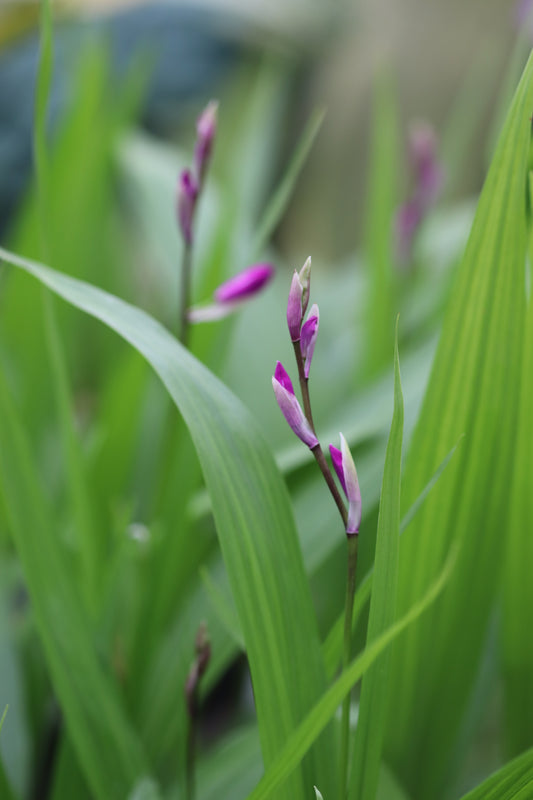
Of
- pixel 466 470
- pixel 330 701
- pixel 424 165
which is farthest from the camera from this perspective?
pixel 424 165

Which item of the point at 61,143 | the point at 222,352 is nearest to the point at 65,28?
the point at 61,143

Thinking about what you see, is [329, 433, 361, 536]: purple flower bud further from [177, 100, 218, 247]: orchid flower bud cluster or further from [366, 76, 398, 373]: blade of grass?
[366, 76, 398, 373]: blade of grass

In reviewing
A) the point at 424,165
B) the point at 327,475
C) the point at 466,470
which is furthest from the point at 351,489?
the point at 424,165

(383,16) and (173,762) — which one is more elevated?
(383,16)

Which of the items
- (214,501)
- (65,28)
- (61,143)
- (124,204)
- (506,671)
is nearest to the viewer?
(214,501)

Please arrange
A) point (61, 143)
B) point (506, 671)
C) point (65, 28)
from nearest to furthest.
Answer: point (506, 671) → point (61, 143) → point (65, 28)

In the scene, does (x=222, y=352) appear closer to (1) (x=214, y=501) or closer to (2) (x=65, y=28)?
(1) (x=214, y=501)

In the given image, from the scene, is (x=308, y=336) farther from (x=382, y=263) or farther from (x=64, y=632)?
(x=382, y=263)
